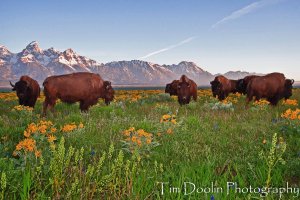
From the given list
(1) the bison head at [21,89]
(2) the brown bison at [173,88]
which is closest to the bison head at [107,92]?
(1) the bison head at [21,89]

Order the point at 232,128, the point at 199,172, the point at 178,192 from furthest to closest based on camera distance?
the point at 232,128 < the point at 199,172 < the point at 178,192

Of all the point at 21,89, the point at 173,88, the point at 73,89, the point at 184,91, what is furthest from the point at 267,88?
the point at 173,88

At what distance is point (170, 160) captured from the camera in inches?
221

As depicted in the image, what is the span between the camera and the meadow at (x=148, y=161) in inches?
140

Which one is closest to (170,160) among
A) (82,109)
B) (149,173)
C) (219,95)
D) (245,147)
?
(149,173)

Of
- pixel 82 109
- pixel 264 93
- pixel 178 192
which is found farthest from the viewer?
pixel 264 93

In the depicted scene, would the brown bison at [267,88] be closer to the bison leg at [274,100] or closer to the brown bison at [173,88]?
the bison leg at [274,100]

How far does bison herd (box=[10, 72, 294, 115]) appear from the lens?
13.9 metres

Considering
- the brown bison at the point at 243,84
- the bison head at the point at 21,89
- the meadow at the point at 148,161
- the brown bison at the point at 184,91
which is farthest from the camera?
the brown bison at the point at 243,84

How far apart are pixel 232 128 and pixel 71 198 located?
5645mm

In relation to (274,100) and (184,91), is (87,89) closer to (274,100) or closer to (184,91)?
(184,91)

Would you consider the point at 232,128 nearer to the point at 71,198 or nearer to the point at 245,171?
the point at 245,171

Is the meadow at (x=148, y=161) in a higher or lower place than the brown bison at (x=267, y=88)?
lower

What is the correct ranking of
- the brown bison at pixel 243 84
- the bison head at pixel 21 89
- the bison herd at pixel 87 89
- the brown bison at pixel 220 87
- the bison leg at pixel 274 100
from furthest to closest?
1. the brown bison at pixel 243 84
2. the brown bison at pixel 220 87
3. the bison leg at pixel 274 100
4. the bison head at pixel 21 89
5. the bison herd at pixel 87 89
